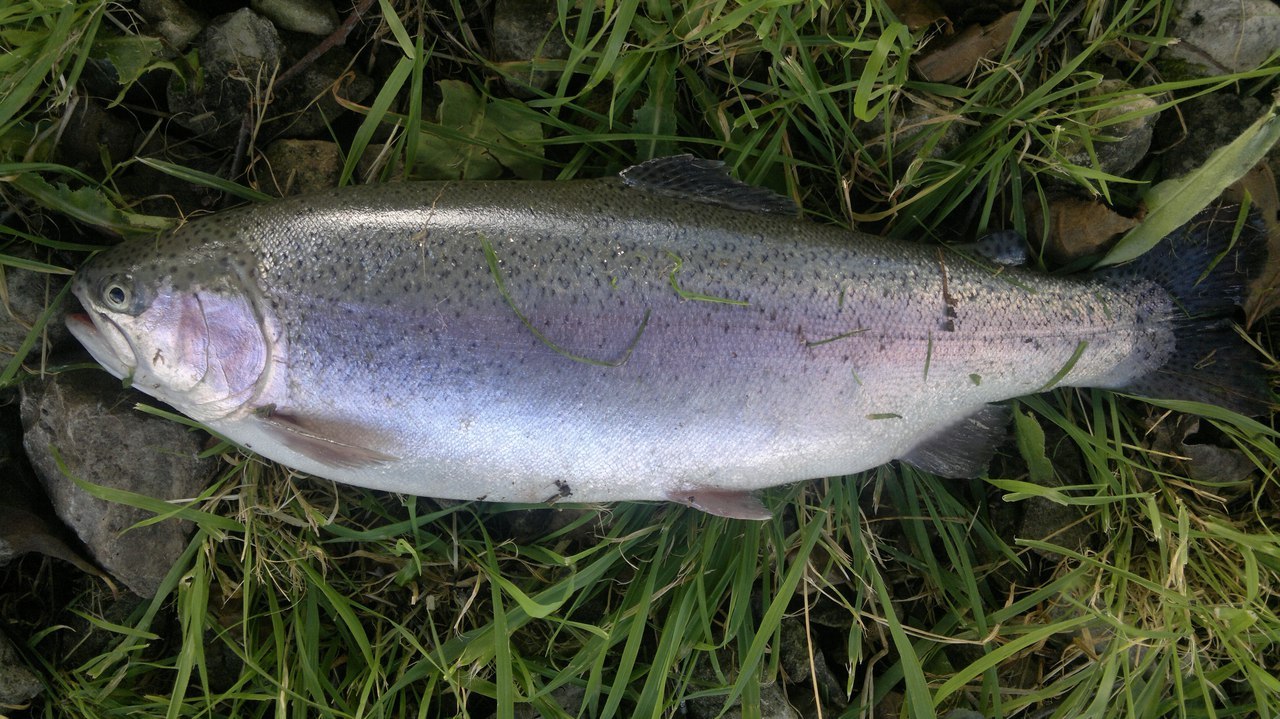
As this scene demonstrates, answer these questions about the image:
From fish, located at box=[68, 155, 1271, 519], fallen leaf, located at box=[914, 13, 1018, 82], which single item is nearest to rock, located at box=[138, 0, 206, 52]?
fish, located at box=[68, 155, 1271, 519]

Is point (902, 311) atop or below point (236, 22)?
below

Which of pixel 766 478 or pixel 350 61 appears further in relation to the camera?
pixel 350 61

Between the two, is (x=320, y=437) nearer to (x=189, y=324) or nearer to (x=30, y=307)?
(x=189, y=324)

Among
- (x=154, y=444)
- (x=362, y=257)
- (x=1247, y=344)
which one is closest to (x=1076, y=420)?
(x=1247, y=344)

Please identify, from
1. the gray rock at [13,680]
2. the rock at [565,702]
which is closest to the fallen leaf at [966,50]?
the rock at [565,702]

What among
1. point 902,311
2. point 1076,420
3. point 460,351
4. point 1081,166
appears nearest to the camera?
point 460,351

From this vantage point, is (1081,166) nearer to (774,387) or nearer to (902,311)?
(902,311)

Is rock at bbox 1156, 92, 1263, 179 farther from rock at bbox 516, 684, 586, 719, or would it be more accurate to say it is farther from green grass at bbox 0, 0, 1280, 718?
rock at bbox 516, 684, 586, 719

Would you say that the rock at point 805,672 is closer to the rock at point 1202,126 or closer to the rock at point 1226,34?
the rock at point 1202,126
